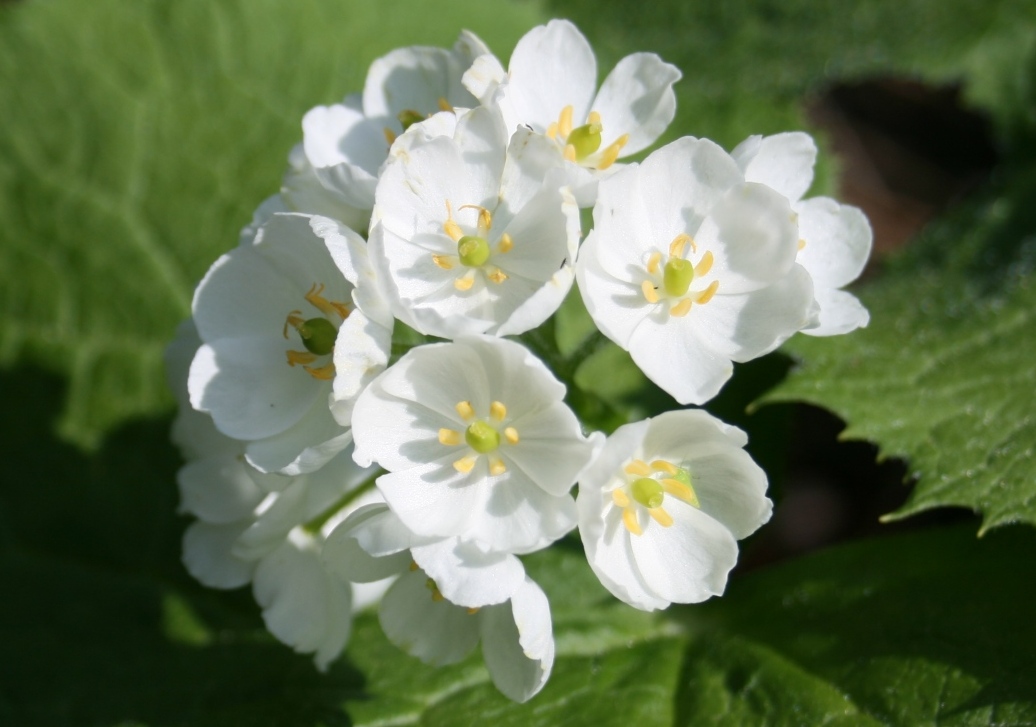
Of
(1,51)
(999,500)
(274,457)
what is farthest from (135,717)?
(1,51)

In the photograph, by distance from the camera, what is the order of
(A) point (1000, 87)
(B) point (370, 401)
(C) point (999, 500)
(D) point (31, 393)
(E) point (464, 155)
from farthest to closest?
(A) point (1000, 87)
(D) point (31, 393)
(C) point (999, 500)
(E) point (464, 155)
(B) point (370, 401)

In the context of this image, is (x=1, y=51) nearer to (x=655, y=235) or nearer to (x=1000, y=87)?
(x=655, y=235)

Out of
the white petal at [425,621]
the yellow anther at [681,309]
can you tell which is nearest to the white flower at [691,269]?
the yellow anther at [681,309]

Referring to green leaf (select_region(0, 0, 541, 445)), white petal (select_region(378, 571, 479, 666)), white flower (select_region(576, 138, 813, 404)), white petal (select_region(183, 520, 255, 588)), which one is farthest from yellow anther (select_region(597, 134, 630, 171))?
green leaf (select_region(0, 0, 541, 445))

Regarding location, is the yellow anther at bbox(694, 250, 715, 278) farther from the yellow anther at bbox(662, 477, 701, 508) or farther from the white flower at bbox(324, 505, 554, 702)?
the white flower at bbox(324, 505, 554, 702)

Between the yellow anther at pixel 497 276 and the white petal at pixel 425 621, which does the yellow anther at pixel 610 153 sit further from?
the white petal at pixel 425 621

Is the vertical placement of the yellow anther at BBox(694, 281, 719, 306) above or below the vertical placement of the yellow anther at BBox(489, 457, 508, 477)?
above
